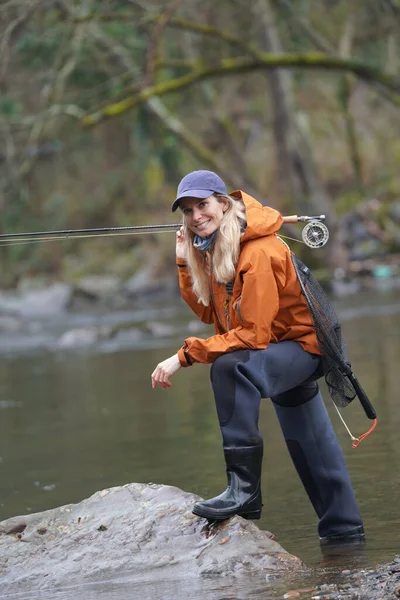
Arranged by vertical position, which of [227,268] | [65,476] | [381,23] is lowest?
[65,476]

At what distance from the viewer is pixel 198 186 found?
4512 mm

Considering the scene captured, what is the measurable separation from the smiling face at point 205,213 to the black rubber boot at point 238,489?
Result: 88 centimetres

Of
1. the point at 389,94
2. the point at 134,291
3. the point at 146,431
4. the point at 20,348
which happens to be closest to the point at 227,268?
the point at 146,431

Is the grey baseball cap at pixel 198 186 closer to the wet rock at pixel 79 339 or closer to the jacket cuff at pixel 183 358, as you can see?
the jacket cuff at pixel 183 358

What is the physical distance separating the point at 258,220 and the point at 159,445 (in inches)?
140

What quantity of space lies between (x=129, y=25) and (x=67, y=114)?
9.13 feet

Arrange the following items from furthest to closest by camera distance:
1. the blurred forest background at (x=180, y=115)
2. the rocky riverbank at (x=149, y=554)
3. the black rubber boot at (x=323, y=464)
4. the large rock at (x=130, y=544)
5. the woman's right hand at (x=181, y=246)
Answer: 1. the blurred forest background at (x=180, y=115)
2. the black rubber boot at (x=323, y=464)
3. the woman's right hand at (x=181, y=246)
4. the large rock at (x=130, y=544)
5. the rocky riverbank at (x=149, y=554)

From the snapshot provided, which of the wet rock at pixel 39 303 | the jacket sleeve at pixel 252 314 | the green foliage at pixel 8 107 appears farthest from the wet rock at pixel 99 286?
the jacket sleeve at pixel 252 314

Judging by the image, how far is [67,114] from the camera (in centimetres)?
2139

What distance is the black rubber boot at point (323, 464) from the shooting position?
4859 millimetres

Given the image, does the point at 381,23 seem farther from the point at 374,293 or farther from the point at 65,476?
the point at 65,476

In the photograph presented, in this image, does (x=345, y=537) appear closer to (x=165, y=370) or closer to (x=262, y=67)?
(x=165, y=370)

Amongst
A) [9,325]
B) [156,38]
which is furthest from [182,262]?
[9,325]

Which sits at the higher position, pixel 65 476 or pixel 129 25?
pixel 129 25
